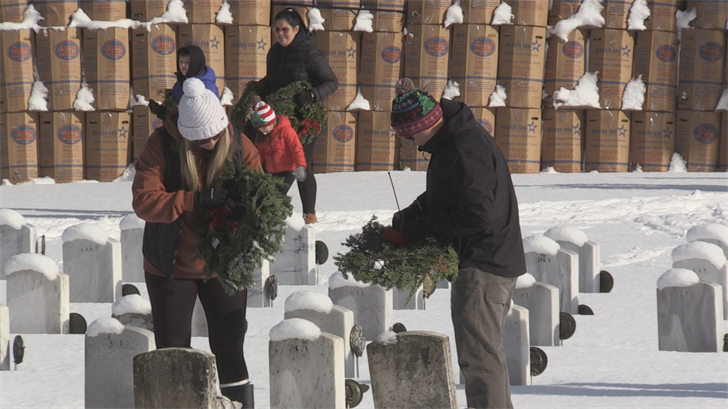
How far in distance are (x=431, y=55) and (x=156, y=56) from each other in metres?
2.86

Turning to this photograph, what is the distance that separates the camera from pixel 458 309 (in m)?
3.18

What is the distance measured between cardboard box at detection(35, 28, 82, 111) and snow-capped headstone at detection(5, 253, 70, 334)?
252 inches

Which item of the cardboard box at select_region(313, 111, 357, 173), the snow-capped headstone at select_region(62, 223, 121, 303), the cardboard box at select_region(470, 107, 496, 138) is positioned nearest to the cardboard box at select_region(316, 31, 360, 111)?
the cardboard box at select_region(313, 111, 357, 173)

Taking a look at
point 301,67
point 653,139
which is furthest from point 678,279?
point 653,139

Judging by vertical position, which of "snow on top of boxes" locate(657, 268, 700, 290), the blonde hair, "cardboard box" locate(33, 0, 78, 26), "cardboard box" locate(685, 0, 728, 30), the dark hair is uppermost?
"cardboard box" locate(685, 0, 728, 30)

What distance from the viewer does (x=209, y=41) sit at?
35.0 feet

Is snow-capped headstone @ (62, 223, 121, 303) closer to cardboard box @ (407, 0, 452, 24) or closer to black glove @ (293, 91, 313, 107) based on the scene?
black glove @ (293, 91, 313, 107)

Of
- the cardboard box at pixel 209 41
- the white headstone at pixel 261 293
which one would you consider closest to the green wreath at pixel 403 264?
the white headstone at pixel 261 293

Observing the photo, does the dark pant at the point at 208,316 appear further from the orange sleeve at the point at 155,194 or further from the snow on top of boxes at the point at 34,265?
the snow on top of boxes at the point at 34,265

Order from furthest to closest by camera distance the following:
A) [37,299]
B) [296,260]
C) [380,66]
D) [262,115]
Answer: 1. [380,66]
2. [262,115]
3. [296,260]
4. [37,299]

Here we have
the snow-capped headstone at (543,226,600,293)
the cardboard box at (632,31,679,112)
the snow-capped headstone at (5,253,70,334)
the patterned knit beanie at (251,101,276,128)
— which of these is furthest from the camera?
the cardboard box at (632,31,679,112)

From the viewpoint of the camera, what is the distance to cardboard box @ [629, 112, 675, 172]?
36.8 ft

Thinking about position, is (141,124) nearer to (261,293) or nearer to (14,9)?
(14,9)

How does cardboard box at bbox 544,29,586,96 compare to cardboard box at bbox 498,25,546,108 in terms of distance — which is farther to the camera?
cardboard box at bbox 544,29,586,96
